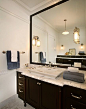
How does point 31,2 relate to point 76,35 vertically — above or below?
above

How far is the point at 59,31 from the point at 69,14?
426 mm

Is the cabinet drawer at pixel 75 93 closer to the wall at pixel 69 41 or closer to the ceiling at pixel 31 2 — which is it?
the wall at pixel 69 41

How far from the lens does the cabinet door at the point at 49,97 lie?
3.44 ft

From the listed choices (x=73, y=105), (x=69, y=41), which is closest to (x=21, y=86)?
(x=73, y=105)

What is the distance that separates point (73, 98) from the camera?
3.06 ft

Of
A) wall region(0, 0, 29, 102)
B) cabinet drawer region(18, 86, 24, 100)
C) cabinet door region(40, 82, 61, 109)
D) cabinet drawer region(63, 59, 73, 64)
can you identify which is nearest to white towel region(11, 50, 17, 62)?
wall region(0, 0, 29, 102)

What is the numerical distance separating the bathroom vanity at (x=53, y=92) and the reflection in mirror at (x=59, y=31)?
2.32ft

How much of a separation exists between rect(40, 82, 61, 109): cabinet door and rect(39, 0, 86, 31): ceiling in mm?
1340

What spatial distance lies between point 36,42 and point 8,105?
5.68 feet

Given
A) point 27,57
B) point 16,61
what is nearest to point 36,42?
point 27,57

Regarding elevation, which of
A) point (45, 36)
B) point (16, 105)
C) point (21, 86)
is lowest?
point (16, 105)

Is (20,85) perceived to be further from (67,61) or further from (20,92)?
(67,61)

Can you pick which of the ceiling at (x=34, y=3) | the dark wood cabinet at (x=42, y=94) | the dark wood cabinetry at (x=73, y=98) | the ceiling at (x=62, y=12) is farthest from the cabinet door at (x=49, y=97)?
the ceiling at (x=34, y=3)

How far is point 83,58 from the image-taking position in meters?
1.44
